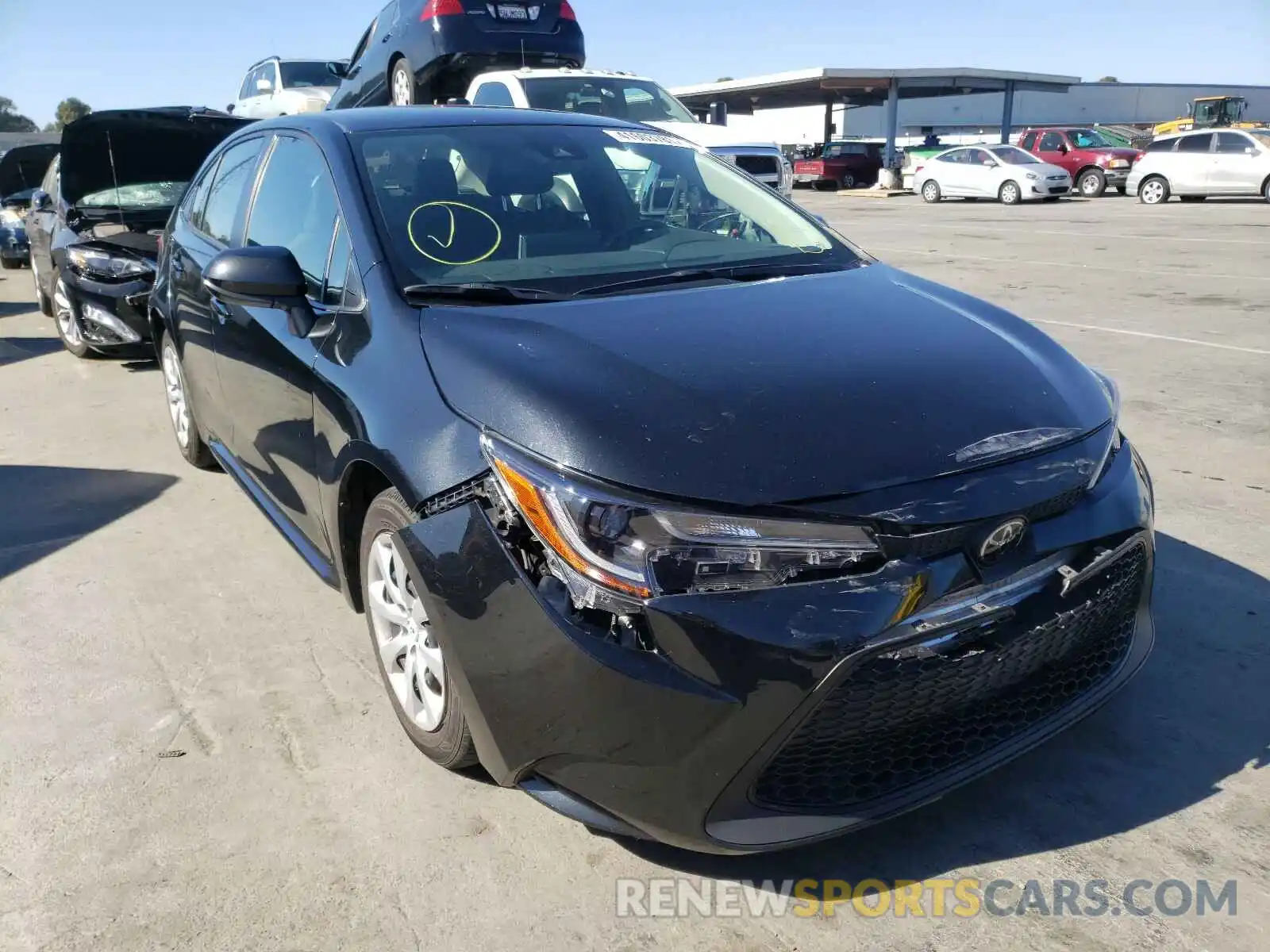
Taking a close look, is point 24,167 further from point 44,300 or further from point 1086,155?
point 1086,155

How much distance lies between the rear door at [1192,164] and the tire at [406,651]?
22930 millimetres

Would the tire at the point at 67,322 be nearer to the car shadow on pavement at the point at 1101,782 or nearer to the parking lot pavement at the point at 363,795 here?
the parking lot pavement at the point at 363,795

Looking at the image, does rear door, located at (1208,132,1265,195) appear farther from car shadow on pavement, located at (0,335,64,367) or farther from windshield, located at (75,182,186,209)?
car shadow on pavement, located at (0,335,64,367)

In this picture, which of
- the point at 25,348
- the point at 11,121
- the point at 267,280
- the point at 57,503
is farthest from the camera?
the point at 11,121

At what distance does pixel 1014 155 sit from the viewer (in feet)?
79.3

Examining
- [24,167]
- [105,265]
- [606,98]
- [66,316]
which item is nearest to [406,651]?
[105,265]

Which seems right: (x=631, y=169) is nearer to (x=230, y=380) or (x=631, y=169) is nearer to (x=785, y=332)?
(x=785, y=332)

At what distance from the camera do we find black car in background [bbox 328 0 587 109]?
34.9 feet

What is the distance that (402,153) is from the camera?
332cm

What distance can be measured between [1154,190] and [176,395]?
22.1 meters

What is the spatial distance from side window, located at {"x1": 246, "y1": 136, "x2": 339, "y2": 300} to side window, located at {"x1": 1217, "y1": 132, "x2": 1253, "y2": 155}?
2234cm

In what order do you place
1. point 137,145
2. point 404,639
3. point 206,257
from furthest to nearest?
1. point 137,145
2. point 206,257
3. point 404,639

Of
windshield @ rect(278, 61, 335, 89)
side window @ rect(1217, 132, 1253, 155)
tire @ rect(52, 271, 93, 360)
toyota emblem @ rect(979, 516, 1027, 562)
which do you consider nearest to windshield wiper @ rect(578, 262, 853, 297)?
toyota emblem @ rect(979, 516, 1027, 562)

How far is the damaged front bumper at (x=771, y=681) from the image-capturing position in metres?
1.95
